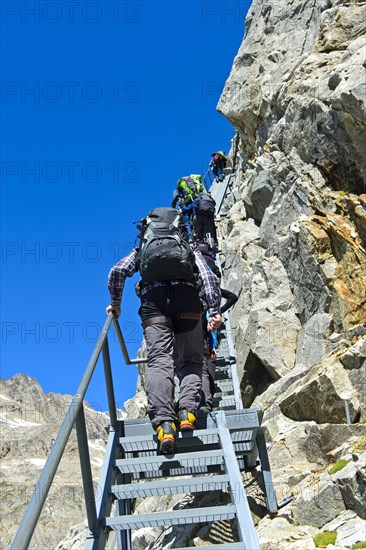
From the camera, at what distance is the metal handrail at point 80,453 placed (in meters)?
3.23

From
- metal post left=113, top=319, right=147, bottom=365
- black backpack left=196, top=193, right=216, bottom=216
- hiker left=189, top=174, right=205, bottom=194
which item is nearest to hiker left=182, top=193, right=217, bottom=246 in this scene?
black backpack left=196, top=193, right=216, bottom=216

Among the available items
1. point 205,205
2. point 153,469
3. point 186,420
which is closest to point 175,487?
point 153,469

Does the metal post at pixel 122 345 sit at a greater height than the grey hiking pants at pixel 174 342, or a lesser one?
greater

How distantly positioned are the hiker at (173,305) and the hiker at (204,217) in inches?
436

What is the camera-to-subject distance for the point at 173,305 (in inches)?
264

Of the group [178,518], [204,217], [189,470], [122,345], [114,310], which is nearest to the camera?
[178,518]

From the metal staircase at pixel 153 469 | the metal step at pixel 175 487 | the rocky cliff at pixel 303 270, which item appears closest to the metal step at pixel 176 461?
the metal staircase at pixel 153 469

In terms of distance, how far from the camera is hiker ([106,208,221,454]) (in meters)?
6.51

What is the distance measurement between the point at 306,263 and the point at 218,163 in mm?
23280

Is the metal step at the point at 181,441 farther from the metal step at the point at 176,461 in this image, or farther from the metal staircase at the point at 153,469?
the metal step at the point at 176,461

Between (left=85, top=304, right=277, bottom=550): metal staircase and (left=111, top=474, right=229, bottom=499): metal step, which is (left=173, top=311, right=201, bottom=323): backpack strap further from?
(left=111, top=474, right=229, bottom=499): metal step

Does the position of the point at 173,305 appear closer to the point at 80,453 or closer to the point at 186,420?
the point at 186,420

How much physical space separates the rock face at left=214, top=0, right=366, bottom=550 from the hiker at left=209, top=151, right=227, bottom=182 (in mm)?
9594

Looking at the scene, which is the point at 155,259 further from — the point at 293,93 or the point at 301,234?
the point at 293,93
